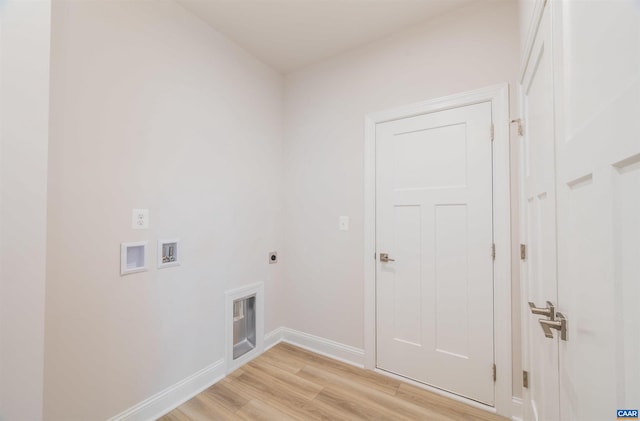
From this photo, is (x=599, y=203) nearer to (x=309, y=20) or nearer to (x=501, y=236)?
(x=501, y=236)

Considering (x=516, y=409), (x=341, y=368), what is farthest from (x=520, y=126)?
(x=341, y=368)

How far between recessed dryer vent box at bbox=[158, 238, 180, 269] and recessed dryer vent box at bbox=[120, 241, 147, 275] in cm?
8

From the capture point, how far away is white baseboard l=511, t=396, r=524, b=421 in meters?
1.54

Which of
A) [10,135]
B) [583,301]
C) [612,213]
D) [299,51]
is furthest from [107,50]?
[583,301]

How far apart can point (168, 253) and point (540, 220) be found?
210 centimetres

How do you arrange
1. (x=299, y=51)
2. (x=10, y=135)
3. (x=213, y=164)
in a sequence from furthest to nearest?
(x=299, y=51) < (x=213, y=164) < (x=10, y=135)

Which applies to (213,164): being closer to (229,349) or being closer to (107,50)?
(107,50)

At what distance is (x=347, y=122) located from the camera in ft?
7.37

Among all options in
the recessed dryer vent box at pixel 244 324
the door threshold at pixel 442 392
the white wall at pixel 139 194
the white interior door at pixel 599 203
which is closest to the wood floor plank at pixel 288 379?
the recessed dryer vent box at pixel 244 324

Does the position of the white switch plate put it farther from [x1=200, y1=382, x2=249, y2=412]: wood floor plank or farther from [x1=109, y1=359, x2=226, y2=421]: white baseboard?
[x1=200, y1=382, x2=249, y2=412]: wood floor plank

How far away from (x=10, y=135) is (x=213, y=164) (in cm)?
108

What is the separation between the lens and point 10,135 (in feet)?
3.09

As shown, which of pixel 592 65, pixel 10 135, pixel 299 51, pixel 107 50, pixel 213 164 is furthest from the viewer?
pixel 299 51

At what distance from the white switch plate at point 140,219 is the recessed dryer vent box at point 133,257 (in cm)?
10
